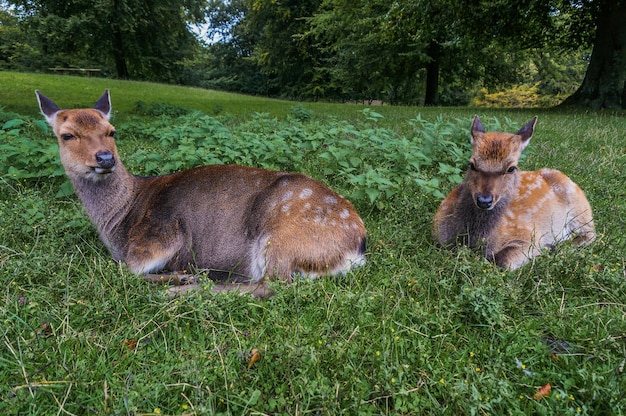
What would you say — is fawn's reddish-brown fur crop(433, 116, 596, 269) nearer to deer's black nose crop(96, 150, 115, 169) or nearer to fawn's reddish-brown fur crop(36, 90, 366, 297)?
fawn's reddish-brown fur crop(36, 90, 366, 297)

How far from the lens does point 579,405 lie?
184 cm

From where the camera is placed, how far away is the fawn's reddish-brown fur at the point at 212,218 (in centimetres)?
304

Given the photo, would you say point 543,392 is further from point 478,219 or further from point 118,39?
point 118,39

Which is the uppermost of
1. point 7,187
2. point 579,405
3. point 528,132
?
point 528,132

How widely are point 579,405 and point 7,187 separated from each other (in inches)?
204

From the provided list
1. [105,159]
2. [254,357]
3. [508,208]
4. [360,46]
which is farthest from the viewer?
[360,46]

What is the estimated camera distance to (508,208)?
363 cm

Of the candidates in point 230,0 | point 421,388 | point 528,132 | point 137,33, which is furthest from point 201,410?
point 230,0

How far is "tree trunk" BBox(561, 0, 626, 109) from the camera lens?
13.7m

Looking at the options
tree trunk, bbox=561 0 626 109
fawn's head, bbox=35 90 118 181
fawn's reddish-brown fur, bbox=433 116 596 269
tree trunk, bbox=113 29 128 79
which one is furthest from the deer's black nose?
tree trunk, bbox=113 29 128 79

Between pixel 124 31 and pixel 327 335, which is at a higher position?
pixel 124 31

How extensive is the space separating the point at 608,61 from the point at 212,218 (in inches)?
617

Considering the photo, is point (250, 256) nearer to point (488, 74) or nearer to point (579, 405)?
point (579, 405)

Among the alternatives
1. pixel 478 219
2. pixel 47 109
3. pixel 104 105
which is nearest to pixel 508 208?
pixel 478 219
